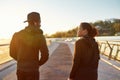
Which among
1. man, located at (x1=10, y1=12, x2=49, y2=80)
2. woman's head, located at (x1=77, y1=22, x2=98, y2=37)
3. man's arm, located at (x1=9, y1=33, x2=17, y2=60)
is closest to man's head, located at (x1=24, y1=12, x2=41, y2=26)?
man, located at (x1=10, y1=12, x2=49, y2=80)

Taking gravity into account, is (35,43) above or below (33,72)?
above

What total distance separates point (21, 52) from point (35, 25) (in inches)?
20.7

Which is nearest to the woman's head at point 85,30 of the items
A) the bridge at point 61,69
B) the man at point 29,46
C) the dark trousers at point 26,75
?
the man at point 29,46

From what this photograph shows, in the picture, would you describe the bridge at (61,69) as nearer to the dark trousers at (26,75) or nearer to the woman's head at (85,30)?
the woman's head at (85,30)

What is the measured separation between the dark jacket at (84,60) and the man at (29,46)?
0.62 metres

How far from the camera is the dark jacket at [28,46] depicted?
19.0ft

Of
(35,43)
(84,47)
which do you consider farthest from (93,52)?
(35,43)

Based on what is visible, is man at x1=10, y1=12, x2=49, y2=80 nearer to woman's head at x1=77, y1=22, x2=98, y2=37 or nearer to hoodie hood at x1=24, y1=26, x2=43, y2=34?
hoodie hood at x1=24, y1=26, x2=43, y2=34

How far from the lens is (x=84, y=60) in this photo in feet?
20.2

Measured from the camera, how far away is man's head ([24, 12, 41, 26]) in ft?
19.0

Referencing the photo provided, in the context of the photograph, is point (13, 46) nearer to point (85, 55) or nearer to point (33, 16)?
point (33, 16)

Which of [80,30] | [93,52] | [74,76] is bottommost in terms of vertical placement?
[74,76]

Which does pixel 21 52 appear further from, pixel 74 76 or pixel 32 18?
pixel 74 76

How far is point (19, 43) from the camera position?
5859 mm
